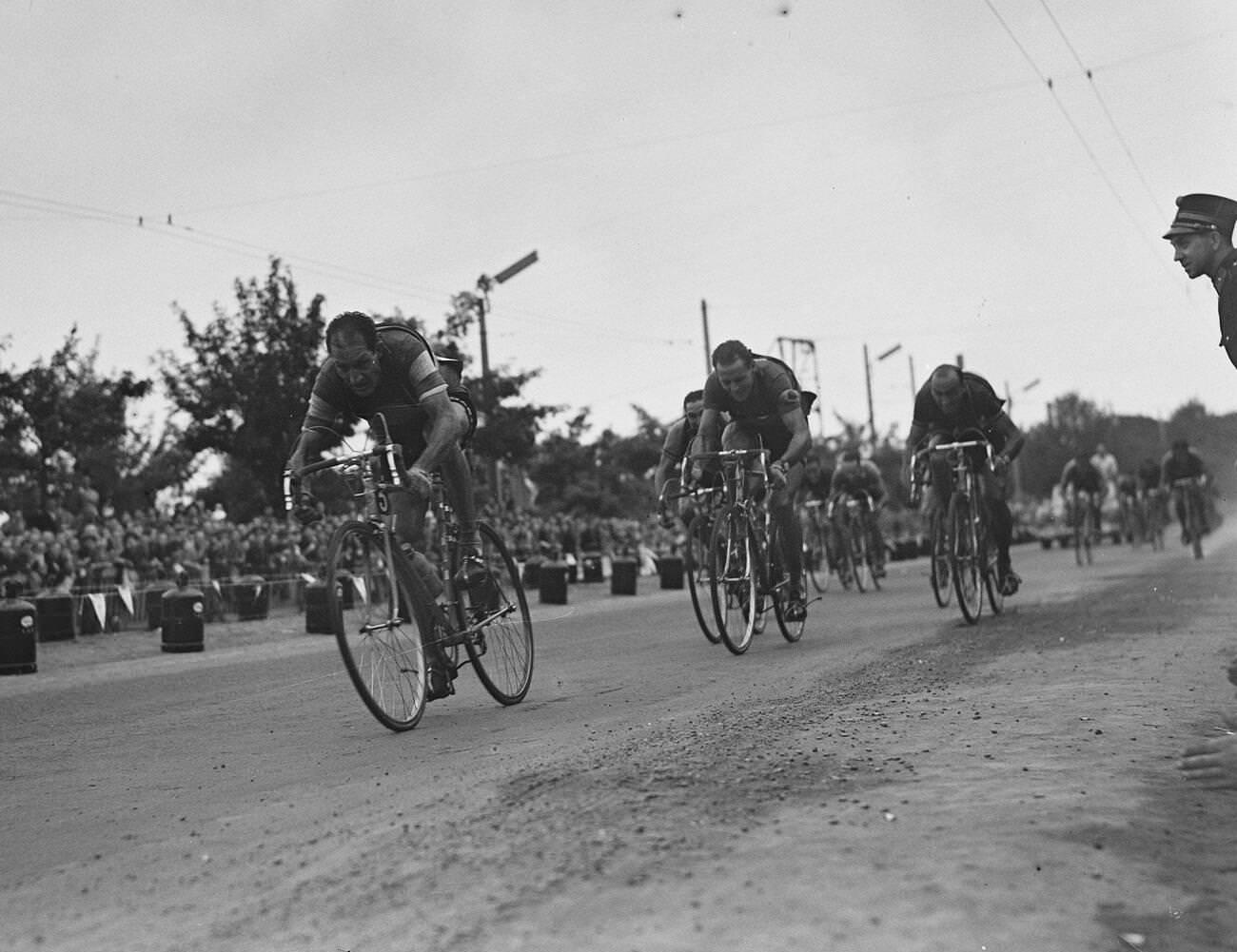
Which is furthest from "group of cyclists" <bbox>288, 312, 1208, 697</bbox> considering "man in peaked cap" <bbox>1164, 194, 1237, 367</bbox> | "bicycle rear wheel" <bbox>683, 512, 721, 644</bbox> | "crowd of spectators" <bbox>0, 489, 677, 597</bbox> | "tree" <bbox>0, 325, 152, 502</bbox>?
"tree" <bbox>0, 325, 152, 502</bbox>

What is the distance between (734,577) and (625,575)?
11169mm

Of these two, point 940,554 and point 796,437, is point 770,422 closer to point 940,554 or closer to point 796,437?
point 796,437

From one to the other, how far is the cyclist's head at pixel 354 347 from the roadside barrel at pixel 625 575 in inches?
541

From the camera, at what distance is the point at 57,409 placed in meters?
36.1

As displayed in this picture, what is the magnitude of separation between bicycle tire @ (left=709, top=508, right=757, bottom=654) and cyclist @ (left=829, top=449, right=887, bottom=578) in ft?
32.4

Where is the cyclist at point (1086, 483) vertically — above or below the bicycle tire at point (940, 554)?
above

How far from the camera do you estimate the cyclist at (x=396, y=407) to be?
18.8 feet

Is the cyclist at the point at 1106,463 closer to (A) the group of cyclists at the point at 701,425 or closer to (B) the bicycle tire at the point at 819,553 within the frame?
(B) the bicycle tire at the point at 819,553

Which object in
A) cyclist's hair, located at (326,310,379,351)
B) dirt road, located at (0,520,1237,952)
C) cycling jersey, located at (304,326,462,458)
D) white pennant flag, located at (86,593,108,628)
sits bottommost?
dirt road, located at (0,520,1237,952)

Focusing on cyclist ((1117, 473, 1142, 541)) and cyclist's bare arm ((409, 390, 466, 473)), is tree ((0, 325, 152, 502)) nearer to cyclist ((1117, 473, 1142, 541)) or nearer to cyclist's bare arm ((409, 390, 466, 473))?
cyclist ((1117, 473, 1142, 541))

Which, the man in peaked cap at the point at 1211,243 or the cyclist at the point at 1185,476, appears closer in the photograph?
the man in peaked cap at the point at 1211,243

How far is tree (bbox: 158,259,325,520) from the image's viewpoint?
3434 centimetres

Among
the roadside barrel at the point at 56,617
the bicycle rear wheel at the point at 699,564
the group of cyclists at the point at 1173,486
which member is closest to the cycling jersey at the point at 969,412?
the bicycle rear wheel at the point at 699,564

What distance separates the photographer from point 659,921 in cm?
251
